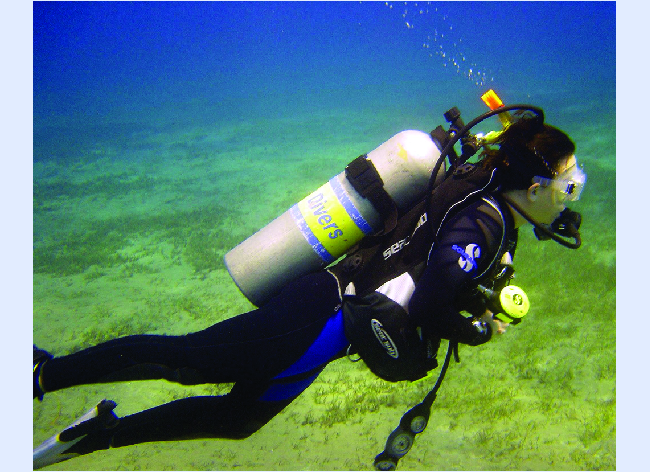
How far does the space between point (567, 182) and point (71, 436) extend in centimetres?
399

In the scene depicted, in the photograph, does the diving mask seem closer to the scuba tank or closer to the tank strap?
the scuba tank

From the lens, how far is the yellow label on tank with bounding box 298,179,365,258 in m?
2.51

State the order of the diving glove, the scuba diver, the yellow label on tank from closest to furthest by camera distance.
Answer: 1. the scuba diver
2. the yellow label on tank
3. the diving glove

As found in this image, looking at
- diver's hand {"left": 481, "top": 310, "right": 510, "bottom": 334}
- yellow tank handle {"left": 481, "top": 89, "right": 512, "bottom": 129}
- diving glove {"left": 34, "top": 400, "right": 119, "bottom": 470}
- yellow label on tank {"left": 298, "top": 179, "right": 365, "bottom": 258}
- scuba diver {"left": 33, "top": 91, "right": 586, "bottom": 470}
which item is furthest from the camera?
diving glove {"left": 34, "top": 400, "right": 119, "bottom": 470}

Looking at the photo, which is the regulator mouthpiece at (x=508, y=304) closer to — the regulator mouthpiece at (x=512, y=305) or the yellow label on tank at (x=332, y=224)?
the regulator mouthpiece at (x=512, y=305)

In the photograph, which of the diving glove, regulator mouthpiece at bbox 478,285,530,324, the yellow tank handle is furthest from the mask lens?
the diving glove

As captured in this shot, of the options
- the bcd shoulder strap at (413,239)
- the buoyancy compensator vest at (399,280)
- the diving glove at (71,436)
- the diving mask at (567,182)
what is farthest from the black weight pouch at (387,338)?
the diving glove at (71,436)

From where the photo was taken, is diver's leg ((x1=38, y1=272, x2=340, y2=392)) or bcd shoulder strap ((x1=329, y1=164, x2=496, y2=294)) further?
diver's leg ((x1=38, y1=272, x2=340, y2=392))

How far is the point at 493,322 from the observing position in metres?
2.15

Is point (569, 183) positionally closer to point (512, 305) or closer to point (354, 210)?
point (512, 305)

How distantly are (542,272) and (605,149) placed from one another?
11.3 m

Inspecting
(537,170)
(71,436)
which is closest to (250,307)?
(71,436)

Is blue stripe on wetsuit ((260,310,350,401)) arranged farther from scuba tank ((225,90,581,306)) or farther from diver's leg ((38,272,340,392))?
scuba tank ((225,90,581,306))

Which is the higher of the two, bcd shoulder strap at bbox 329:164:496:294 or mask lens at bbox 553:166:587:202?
bcd shoulder strap at bbox 329:164:496:294
